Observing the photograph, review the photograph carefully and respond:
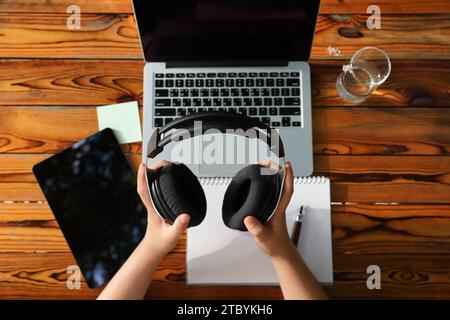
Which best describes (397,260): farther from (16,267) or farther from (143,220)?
(16,267)

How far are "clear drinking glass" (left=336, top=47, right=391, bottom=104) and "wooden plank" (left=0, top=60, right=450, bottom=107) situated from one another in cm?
2

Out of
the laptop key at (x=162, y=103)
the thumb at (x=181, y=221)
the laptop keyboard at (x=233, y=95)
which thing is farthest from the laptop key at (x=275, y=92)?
the thumb at (x=181, y=221)

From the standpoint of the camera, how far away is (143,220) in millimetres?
863

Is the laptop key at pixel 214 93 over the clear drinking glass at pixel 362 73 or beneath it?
beneath

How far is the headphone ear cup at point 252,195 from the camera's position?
74 centimetres

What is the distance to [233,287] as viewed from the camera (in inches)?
33.2

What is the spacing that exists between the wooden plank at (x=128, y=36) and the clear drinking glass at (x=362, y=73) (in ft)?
0.07

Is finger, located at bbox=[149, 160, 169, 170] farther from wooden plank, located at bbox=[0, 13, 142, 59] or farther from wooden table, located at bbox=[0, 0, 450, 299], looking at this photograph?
wooden plank, located at bbox=[0, 13, 142, 59]

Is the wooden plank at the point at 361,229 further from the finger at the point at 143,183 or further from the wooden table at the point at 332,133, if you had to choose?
the finger at the point at 143,183

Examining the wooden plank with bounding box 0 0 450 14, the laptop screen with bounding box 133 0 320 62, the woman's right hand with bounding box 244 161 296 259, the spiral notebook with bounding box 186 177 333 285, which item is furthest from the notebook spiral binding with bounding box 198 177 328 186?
the wooden plank with bounding box 0 0 450 14
